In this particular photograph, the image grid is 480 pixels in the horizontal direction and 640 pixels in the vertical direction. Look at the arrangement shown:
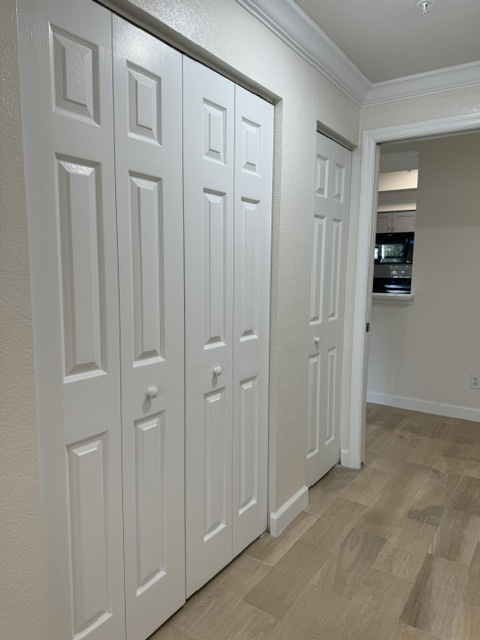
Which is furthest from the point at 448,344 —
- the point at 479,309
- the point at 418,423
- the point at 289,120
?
the point at 289,120

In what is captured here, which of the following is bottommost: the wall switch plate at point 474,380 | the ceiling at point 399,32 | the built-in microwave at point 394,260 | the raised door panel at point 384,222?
the wall switch plate at point 474,380

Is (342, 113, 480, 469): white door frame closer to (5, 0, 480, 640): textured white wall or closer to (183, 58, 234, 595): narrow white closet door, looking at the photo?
(5, 0, 480, 640): textured white wall

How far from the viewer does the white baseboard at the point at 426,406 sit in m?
3.75

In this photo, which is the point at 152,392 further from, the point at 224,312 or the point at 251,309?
the point at 251,309

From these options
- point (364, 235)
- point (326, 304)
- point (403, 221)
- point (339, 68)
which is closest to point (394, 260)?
point (403, 221)

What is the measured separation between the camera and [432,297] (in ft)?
12.7

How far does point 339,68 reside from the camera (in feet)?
7.39

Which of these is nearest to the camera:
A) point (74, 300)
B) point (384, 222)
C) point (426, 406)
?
point (74, 300)

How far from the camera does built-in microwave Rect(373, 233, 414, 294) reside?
482 centimetres

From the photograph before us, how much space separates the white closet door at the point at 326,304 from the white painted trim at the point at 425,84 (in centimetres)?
38

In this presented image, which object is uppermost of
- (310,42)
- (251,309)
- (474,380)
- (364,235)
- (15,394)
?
(310,42)

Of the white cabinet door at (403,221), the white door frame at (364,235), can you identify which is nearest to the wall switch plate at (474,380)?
the white door frame at (364,235)

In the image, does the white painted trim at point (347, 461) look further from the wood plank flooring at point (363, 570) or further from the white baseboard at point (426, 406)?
the white baseboard at point (426, 406)

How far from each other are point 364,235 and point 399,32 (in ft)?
3.45
